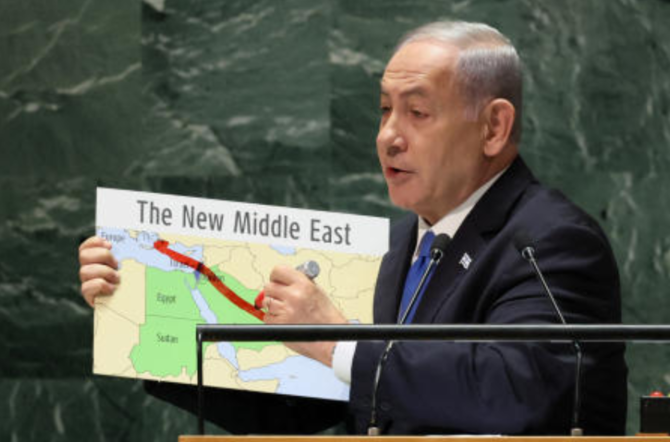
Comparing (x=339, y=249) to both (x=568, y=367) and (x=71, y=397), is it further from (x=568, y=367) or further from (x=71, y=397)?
(x=71, y=397)

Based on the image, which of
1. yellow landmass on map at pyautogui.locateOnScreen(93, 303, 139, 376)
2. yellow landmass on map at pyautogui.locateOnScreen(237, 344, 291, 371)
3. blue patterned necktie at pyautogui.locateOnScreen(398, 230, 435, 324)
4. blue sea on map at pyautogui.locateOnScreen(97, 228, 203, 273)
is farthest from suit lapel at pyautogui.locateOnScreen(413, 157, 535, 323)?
yellow landmass on map at pyautogui.locateOnScreen(93, 303, 139, 376)

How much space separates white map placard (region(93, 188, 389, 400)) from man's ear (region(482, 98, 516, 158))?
338 millimetres

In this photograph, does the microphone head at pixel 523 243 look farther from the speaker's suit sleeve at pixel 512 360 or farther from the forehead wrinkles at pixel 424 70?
the forehead wrinkles at pixel 424 70

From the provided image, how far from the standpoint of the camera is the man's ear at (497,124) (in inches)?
132

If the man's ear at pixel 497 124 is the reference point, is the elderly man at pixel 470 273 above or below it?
below

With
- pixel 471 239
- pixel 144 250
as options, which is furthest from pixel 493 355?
pixel 144 250

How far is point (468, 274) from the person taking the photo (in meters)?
3.11

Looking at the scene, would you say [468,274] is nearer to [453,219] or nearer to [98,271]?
[453,219]

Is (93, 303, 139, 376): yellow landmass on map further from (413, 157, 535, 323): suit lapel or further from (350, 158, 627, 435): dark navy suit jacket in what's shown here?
(413, 157, 535, 323): suit lapel

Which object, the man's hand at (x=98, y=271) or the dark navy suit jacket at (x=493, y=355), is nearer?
the dark navy suit jacket at (x=493, y=355)

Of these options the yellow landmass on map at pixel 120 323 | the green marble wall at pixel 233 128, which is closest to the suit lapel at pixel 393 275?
the yellow landmass on map at pixel 120 323

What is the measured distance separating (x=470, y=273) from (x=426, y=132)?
0.39 metres

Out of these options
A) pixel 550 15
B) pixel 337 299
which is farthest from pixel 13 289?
pixel 337 299

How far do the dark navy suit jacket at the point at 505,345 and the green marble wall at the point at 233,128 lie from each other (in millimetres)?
2198
